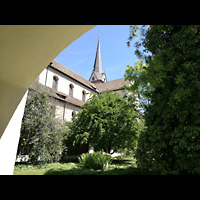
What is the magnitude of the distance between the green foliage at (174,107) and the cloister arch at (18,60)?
147 inches

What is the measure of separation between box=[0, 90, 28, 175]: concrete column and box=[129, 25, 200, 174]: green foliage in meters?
4.58

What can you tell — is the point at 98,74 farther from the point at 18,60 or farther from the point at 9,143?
the point at 18,60

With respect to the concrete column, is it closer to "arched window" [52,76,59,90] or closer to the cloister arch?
the cloister arch

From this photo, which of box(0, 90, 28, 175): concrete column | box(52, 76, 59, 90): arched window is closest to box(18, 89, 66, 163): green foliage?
box(0, 90, 28, 175): concrete column

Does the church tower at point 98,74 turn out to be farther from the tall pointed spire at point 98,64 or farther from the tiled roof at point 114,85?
the tiled roof at point 114,85

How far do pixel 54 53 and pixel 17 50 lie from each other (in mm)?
713

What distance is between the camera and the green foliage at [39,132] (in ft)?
34.8

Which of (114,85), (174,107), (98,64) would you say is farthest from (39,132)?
(98,64)

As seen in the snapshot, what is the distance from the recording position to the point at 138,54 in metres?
7.39

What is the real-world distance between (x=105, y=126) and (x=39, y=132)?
5.82 meters

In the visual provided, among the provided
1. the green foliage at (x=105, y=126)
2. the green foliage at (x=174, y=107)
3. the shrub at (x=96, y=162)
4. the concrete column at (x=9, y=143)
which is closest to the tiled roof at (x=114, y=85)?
the green foliage at (x=105, y=126)

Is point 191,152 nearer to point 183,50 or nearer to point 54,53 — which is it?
point 183,50
